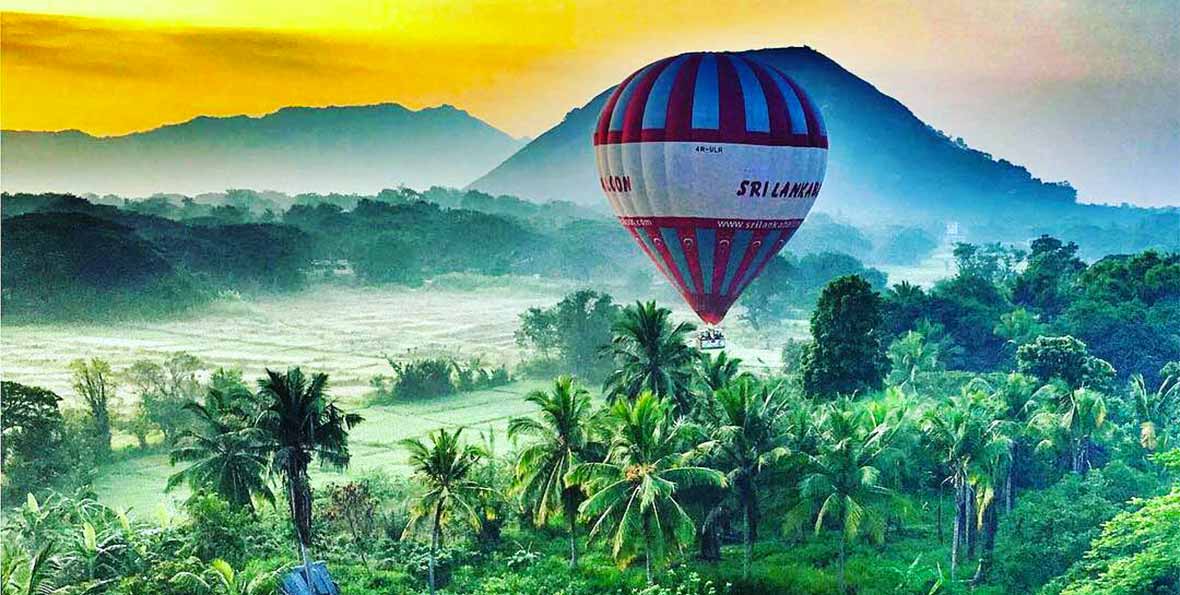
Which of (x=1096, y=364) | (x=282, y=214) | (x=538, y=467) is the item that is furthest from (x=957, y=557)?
(x=282, y=214)

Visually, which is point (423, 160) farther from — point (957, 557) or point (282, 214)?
point (957, 557)

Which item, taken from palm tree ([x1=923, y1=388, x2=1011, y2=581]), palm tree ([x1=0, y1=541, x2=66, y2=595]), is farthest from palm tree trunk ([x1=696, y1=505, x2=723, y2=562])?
palm tree ([x1=0, y1=541, x2=66, y2=595])

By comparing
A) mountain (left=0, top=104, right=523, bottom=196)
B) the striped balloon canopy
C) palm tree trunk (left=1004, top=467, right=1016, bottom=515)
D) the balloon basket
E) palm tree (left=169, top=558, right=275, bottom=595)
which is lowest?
palm tree (left=169, top=558, right=275, bottom=595)

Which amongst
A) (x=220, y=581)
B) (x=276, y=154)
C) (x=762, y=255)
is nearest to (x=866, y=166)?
(x=276, y=154)

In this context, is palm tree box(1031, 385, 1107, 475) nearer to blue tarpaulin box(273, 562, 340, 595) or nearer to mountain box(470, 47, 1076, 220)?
blue tarpaulin box(273, 562, 340, 595)

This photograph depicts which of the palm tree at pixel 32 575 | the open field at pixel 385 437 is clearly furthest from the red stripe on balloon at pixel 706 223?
the palm tree at pixel 32 575

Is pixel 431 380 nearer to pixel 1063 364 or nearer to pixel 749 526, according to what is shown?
pixel 1063 364

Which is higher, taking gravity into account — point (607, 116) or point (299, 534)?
point (607, 116)
